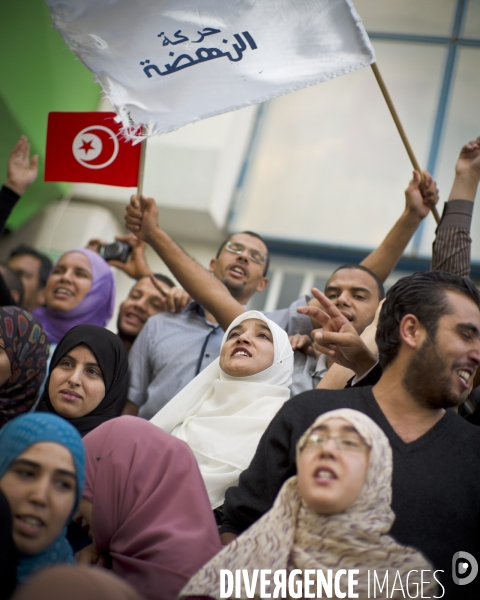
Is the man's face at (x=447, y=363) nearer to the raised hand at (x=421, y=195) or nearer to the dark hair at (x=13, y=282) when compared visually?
the raised hand at (x=421, y=195)

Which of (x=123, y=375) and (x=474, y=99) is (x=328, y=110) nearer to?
(x=474, y=99)

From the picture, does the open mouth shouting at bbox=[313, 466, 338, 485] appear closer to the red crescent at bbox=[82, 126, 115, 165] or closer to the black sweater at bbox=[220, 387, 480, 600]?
the black sweater at bbox=[220, 387, 480, 600]

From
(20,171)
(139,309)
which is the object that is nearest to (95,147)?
(20,171)

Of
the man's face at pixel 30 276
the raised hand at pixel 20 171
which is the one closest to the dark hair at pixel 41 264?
the man's face at pixel 30 276

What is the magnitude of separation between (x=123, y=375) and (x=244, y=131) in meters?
3.77

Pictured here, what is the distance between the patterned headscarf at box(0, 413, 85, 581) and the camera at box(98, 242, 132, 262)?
2.71 metres

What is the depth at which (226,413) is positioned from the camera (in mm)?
2385

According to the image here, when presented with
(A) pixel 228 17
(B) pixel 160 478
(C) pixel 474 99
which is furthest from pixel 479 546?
(C) pixel 474 99

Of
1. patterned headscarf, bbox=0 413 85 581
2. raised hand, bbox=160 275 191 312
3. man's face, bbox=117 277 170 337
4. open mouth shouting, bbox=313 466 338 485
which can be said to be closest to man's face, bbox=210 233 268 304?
raised hand, bbox=160 275 191 312

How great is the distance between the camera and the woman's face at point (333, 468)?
1.49 meters

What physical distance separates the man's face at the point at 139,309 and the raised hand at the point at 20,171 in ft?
2.71

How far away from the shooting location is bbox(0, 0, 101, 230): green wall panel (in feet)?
15.5

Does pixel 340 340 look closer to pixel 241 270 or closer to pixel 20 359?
pixel 20 359

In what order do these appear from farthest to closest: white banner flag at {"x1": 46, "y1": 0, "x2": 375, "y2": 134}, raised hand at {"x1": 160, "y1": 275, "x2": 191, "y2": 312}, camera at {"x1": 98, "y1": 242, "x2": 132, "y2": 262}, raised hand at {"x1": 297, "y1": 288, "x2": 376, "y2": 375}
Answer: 1. camera at {"x1": 98, "y1": 242, "x2": 132, "y2": 262}
2. raised hand at {"x1": 160, "y1": 275, "x2": 191, "y2": 312}
3. white banner flag at {"x1": 46, "y1": 0, "x2": 375, "y2": 134}
4. raised hand at {"x1": 297, "y1": 288, "x2": 376, "y2": 375}
